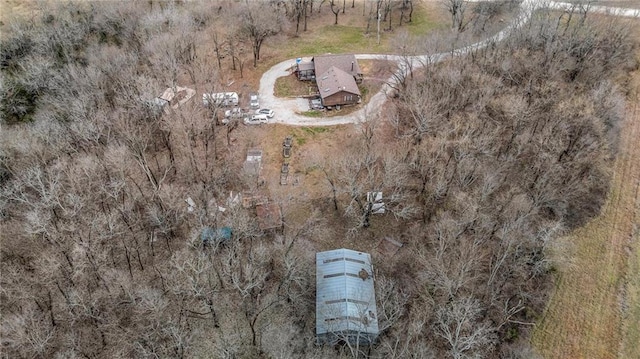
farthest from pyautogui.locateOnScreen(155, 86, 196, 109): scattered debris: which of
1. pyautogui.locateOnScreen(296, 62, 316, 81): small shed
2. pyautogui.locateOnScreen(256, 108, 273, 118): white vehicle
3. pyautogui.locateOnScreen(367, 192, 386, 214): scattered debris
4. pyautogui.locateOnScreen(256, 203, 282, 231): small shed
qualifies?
pyautogui.locateOnScreen(367, 192, 386, 214): scattered debris

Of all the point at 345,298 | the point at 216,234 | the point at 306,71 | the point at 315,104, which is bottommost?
the point at 345,298

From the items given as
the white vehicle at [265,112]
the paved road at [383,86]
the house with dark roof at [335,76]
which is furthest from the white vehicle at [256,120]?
the house with dark roof at [335,76]

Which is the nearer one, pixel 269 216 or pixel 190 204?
pixel 269 216

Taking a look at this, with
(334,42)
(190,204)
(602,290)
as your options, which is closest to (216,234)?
(190,204)

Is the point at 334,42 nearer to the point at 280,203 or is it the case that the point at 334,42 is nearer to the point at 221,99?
the point at 221,99

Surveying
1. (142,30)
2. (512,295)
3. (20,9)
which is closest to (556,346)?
(512,295)
